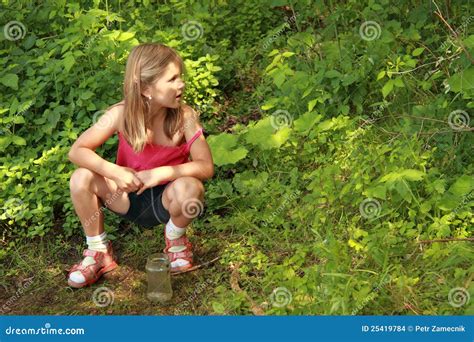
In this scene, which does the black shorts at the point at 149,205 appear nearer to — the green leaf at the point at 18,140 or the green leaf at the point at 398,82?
the green leaf at the point at 18,140

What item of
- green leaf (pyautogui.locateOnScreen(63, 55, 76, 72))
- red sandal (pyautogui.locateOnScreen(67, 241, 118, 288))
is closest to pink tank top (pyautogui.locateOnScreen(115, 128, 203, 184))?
red sandal (pyautogui.locateOnScreen(67, 241, 118, 288))

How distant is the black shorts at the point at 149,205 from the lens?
426 cm

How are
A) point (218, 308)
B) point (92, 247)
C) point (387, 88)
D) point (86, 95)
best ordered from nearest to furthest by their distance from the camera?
point (218, 308)
point (92, 247)
point (387, 88)
point (86, 95)

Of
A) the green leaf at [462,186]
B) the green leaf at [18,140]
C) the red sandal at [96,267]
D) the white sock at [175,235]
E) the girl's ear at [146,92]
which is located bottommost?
the red sandal at [96,267]

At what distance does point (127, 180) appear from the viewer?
401cm

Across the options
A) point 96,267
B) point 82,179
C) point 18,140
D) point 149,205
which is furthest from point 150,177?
point 18,140

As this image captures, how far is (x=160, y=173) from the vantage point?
408cm

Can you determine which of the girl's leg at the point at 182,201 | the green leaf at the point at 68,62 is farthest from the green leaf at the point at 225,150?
the green leaf at the point at 68,62

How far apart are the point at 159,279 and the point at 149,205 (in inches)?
16.5

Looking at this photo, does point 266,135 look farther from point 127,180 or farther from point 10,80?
point 10,80

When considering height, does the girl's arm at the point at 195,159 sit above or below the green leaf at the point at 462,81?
below

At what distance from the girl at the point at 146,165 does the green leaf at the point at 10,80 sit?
115 cm

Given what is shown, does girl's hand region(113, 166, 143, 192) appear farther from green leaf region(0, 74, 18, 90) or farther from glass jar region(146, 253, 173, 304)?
green leaf region(0, 74, 18, 90)

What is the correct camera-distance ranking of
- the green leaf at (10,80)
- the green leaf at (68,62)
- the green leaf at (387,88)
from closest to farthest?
the green leaf at (387,88), the green leaf at (68,62), the green leaf at (10,80)
